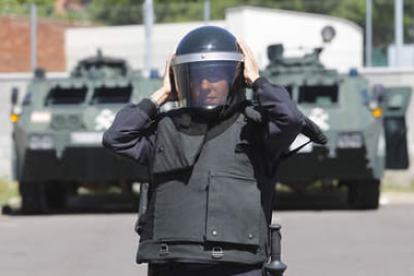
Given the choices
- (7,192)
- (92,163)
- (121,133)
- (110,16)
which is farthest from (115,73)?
(110,16)

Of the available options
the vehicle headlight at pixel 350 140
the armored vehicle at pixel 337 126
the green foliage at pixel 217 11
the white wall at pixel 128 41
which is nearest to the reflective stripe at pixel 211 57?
the armored vehicle at pixel 337 126

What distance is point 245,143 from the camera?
4.00 m

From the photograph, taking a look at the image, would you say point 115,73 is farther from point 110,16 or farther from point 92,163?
point 110,16

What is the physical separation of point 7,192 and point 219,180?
14.8 meters

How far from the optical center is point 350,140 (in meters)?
14.0

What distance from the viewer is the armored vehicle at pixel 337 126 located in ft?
45.9

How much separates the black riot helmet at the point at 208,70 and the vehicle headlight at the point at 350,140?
9851 millimetres

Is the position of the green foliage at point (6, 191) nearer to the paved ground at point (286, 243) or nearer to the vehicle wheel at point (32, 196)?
the vehicle wheel at point (32, 196)

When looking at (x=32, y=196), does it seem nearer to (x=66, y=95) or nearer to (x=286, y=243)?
(x=66, y=95)

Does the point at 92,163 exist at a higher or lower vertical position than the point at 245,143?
lower

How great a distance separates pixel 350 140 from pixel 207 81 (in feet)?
32.8

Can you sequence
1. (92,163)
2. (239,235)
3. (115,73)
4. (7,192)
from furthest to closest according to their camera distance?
(7,192)
(115,73)
(92,163)
(239,235)

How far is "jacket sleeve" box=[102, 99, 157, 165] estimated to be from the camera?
4160 millimetres

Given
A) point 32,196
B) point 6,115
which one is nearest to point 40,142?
point 32,196
